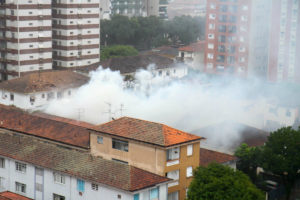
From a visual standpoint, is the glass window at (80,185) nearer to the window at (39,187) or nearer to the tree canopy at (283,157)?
the window at (39,187)

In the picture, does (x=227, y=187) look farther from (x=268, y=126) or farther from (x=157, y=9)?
(x=157, y=9)

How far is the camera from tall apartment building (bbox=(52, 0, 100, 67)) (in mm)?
50719

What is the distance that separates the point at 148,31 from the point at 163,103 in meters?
34.4

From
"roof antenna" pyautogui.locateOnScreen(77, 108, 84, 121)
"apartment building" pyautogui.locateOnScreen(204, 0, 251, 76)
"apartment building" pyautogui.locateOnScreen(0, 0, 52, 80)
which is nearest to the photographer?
"roof antenna" pyautogui.locateOnScreen(77, 108, 84, 121)

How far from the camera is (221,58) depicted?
5350 cm

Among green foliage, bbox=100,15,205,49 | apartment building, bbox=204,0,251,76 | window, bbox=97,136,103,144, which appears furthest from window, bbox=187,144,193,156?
green foliage, bbox=100,15,205,49

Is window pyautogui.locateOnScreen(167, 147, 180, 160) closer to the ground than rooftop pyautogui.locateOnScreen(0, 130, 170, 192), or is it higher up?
higher up

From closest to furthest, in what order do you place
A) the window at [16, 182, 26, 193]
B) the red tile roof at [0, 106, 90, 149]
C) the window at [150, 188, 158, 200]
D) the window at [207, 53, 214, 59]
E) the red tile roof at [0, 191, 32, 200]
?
the window at [150, 188, 158, 200], the red tile roof at [0, 191, 32, 200], the window at [16, 182, 26, 193], the red tile roof at [0, 106, 90, 149], the window at [207, 53, 214, 59]

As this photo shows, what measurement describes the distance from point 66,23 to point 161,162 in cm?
3018

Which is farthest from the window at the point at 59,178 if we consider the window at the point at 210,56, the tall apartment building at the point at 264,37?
the window at the point at 210,56

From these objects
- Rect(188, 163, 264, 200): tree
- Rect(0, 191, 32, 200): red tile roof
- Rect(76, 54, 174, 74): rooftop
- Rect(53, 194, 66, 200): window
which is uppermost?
Rect(76, 54, 174, 74): rooftop

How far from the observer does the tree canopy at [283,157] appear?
85.1 feet

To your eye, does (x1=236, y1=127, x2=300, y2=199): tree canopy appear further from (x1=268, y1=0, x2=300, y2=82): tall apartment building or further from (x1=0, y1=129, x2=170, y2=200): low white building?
(x1=268, y1=0, x2=300, y2=82): tall apartment building

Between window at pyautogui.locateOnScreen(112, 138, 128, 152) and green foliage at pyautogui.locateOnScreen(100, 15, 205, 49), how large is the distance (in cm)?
4549
